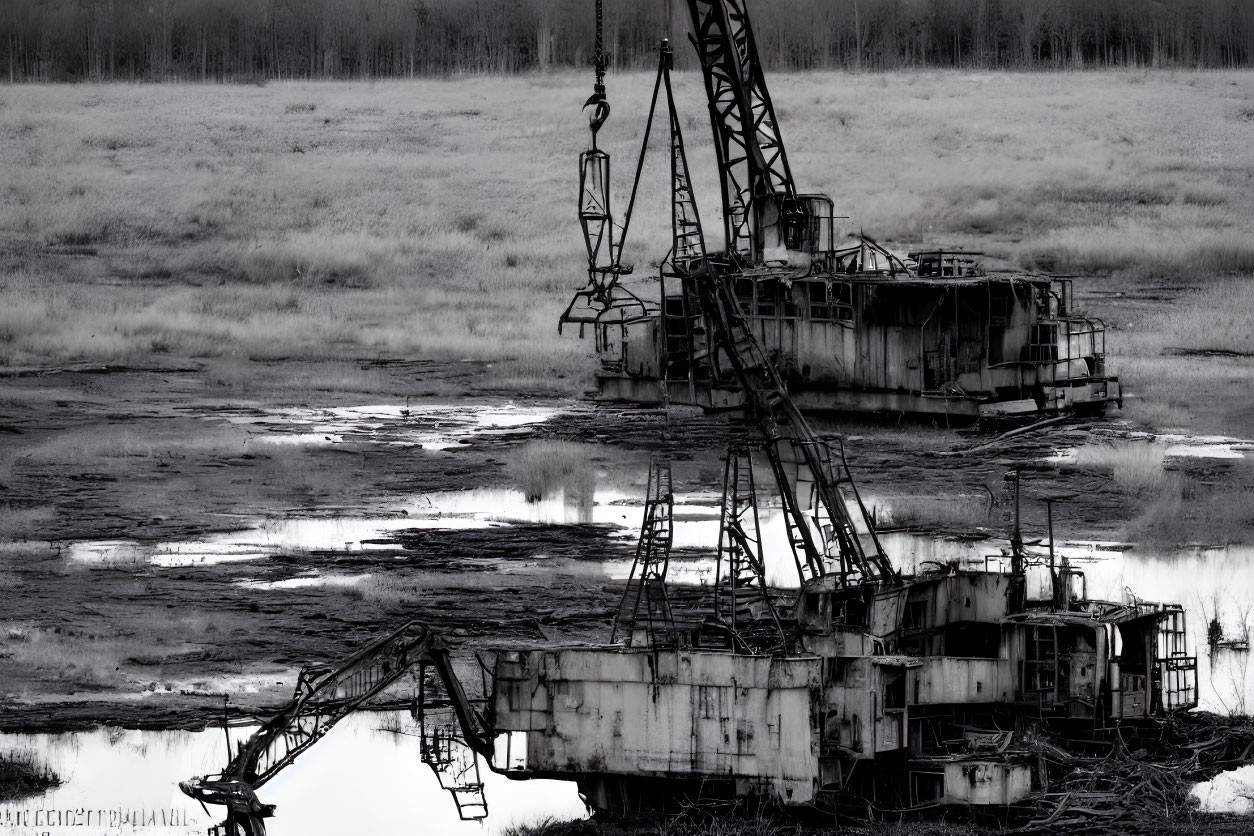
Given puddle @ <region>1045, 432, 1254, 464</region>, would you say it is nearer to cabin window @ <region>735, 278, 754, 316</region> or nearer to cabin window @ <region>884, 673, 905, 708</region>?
cabin window @ <region>735, 278, 754, 316</region>

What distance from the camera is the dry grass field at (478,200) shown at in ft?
192

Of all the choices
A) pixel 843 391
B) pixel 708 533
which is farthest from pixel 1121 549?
pixel 843 391

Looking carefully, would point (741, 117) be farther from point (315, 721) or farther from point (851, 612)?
point (315, 721)

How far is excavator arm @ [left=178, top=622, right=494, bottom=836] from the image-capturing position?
2431 centimetres

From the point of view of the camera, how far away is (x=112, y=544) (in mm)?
38188

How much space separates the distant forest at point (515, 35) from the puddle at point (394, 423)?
158 feet

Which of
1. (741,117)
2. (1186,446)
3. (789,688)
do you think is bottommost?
(1186,446)

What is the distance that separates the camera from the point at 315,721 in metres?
25.8

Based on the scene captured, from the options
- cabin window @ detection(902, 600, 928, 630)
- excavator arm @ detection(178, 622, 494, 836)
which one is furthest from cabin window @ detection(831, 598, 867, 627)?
excavator arm @ detection(178, 622, 494, 836)

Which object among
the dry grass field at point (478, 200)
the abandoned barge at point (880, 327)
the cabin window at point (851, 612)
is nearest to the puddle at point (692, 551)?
the cabin window at point (851, 612)

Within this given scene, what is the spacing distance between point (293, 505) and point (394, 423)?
7.81 metres

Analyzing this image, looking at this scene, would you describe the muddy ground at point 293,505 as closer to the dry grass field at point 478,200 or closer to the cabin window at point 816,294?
the cabin window at point 816,294

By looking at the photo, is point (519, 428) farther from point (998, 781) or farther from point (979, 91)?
point (979, 91)

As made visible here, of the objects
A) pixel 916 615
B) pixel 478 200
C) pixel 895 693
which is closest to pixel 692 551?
pixel 916 615
